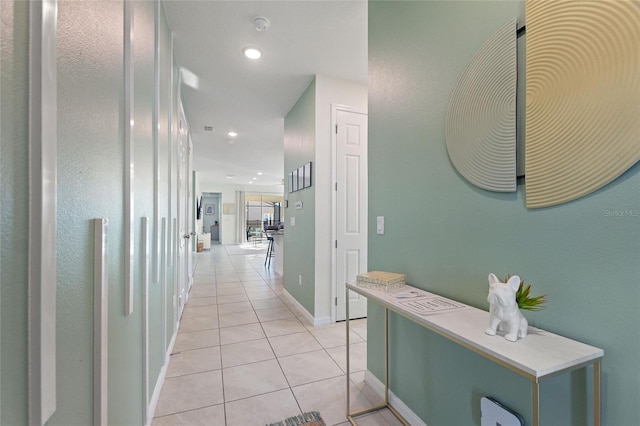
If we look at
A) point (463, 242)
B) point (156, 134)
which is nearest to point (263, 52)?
point (156, 134)

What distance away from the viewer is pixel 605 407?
816 millimetres

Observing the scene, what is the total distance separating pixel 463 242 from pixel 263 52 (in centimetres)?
237

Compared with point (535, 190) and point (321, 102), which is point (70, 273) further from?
point (321, 102)

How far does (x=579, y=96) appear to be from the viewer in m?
0.86

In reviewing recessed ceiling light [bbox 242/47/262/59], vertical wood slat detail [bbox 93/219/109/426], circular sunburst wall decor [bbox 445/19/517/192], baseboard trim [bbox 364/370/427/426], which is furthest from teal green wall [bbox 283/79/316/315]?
vertical wood slat detail [bbox 93/219/109/426]

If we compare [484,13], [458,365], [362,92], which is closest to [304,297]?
[458,365]

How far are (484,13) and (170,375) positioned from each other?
9.39 feet

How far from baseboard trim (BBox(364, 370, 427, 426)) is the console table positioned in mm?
777

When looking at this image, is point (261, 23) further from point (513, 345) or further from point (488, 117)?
point (513, 345)

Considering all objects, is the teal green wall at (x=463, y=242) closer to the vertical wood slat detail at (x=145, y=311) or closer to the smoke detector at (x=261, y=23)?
the smoke detector at (x=261, y=23)

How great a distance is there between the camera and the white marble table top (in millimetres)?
738

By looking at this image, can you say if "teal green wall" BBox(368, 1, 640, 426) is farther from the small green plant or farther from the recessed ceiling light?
the recessed ceiling light

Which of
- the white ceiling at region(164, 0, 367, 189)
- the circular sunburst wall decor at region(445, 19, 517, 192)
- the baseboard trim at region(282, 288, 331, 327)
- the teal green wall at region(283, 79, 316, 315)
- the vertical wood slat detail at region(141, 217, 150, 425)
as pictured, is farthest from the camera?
the teal green wall at region(283, 79, 316, 315)

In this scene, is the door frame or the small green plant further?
the door frame
